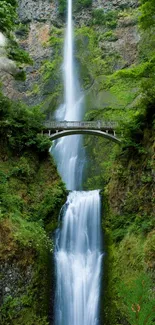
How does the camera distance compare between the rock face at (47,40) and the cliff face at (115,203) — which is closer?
the cliff face at (115,203)

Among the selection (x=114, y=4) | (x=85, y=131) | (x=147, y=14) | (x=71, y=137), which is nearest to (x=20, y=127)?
(x=85, y=131)

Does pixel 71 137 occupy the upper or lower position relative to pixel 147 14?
lower

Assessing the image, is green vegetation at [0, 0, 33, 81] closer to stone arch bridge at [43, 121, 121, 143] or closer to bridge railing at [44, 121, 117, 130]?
bridge railing at [44, 121, 117, 130]

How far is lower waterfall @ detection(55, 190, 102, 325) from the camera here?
41.2ft

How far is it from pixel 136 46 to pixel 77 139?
1399 centimetres

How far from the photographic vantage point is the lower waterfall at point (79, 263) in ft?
41.2

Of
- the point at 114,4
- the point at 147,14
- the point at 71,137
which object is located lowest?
the point at 71,137

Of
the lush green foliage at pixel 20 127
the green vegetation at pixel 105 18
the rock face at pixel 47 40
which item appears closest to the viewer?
the lush green foliage at pixel 20 127

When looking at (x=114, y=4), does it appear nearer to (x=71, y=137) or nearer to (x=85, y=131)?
(x=71, y=137)

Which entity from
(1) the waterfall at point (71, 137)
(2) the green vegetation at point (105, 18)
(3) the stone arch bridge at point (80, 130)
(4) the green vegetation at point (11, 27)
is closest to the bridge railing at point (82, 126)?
(3) the stone arch bridge at point (80, 130)

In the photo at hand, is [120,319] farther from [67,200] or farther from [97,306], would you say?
[67,200]

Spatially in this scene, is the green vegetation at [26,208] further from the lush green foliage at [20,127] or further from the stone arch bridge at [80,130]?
the stone arch bridge at [80,130]

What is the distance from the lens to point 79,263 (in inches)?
571

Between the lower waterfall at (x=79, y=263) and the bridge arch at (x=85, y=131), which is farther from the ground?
the bridge arch at (x=85, y=131)
